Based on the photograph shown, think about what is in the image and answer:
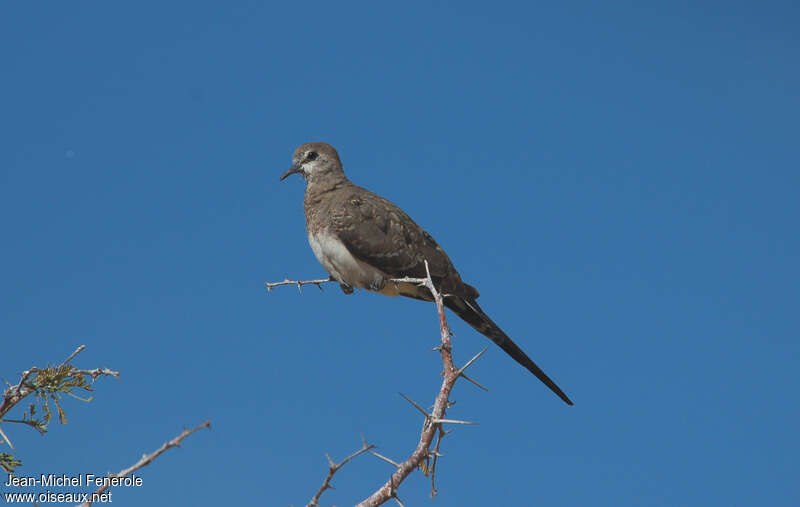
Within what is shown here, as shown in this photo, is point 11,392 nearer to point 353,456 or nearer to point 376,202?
point 353,456

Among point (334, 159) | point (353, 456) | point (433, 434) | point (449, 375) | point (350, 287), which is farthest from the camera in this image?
point (334, 159)

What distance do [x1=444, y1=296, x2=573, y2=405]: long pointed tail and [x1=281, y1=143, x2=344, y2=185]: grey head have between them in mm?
2233

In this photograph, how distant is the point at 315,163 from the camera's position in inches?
352

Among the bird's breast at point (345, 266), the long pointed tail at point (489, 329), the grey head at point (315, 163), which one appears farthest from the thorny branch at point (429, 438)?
the grey head at point (315, 163)

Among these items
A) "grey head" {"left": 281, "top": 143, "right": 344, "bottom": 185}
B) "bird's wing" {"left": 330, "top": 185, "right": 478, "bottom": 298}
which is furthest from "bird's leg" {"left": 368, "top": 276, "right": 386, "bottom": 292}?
"grey head" {"left": 281, "top": 143, "right": 344, "bottom": 185}

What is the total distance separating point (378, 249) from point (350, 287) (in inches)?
23.8

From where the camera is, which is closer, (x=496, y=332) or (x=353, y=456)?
(x=353, y=456)

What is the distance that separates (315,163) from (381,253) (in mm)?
1847

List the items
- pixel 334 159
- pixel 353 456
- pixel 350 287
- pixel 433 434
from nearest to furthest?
pixel 353 456
pixel 433 434
pixel 350 287
pixel 334 159

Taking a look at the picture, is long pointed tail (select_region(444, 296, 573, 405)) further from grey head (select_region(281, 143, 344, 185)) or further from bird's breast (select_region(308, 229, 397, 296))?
grey head (select_region(281, 143, 344, 185))

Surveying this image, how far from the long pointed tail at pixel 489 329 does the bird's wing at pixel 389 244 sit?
116 millimetres

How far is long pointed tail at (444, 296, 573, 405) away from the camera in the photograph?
6.82 meters

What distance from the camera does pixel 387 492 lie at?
3.43 meters

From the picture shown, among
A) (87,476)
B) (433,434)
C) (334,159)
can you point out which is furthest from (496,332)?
(87,476)
